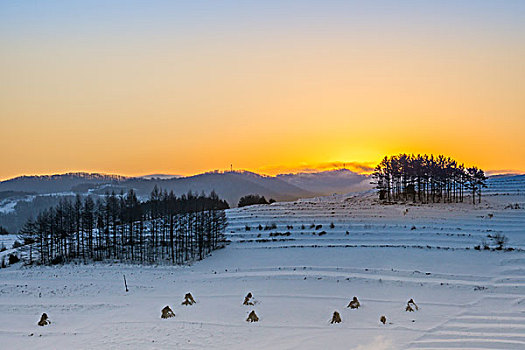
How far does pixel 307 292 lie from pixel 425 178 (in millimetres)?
62059

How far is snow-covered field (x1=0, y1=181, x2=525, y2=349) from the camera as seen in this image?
2078 cm

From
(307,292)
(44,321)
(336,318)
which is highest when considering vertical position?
(336,318)

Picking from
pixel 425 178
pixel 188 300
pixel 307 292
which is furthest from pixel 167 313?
pixel 425 178

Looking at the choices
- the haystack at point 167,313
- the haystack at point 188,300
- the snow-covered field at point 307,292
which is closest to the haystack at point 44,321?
the snow-covered field at point 307,292

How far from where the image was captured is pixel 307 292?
30.5m

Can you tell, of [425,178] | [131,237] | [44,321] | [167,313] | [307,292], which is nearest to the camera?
[167,313]

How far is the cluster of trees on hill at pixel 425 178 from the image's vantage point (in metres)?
80.9

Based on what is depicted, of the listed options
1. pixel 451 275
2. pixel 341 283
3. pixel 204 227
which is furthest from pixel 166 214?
pixel 451 275

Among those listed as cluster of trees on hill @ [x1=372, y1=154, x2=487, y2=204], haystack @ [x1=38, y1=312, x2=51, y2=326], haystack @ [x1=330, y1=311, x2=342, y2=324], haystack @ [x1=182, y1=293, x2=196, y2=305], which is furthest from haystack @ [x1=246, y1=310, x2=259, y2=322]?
cluster of trees on hill @ [x1=372, y1=154, x2=487, y2=204]

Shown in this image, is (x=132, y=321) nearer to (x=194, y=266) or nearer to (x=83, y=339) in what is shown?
(x=83, y=339)

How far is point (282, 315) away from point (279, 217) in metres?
37.8

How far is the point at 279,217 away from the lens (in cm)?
6259

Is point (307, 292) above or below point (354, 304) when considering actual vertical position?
below

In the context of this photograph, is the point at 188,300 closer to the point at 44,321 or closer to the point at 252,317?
the point at 252,317
